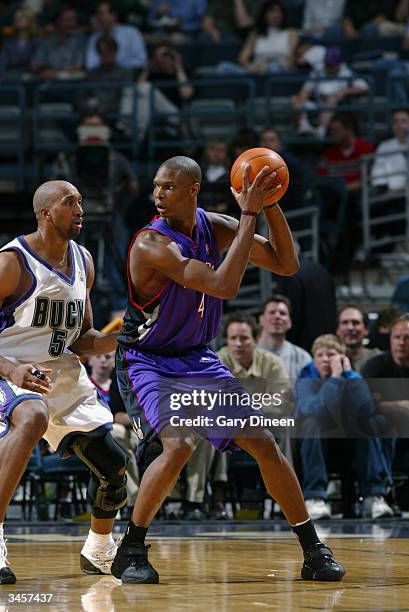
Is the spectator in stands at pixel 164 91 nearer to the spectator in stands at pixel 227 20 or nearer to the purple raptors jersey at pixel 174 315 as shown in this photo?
the spectator in stands at pixel 227 20

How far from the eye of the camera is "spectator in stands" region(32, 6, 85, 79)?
591 inches

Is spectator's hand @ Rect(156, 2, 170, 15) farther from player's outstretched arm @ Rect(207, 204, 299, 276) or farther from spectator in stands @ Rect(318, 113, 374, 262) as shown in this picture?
player's outstretched arm @ Rect(207, 204, 299, 276)

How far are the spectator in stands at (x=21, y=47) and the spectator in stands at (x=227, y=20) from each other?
7.16ft

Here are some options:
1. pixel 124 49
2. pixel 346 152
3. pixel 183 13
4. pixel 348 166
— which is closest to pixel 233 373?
pixel 348 166

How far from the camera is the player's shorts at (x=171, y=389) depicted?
517 centimetres

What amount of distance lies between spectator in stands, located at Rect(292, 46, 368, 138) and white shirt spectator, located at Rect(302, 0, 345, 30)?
3.64 ft

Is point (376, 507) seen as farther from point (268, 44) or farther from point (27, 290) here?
point (268, 44)

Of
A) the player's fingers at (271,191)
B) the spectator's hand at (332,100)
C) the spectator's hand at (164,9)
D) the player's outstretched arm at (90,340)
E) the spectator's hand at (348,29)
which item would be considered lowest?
the player's outstretched arm at (90,340)

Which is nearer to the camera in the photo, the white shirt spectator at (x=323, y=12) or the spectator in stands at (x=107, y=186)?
the spectator in stands at (x=107, y=186)

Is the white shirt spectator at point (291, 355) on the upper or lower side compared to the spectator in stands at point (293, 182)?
lower

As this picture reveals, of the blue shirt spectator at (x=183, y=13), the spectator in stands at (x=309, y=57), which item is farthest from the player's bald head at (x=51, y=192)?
the blue shirt spectator at (x=183, y=13)

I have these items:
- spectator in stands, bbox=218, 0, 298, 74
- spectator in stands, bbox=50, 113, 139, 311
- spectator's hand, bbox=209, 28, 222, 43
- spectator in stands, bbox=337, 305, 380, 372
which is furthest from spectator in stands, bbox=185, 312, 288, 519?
spectator's hand, bbox=209, 28, 222, 43

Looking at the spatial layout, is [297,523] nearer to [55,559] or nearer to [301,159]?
[55,559]

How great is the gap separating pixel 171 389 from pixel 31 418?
24.0 inches
